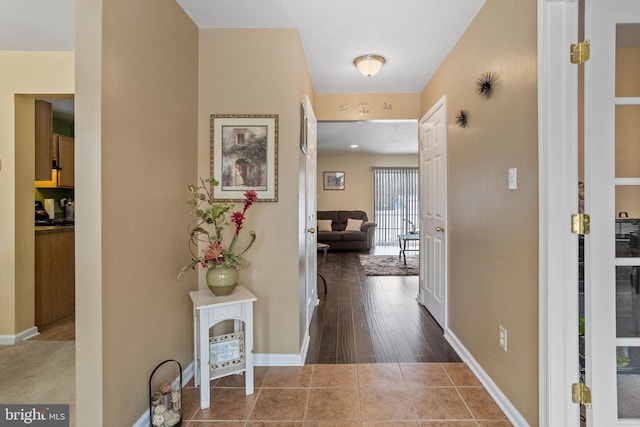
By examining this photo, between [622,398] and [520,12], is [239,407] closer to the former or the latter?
[622,398]

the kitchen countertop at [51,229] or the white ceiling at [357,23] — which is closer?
the white ceiling at [357,23]

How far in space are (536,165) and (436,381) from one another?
1465 mm

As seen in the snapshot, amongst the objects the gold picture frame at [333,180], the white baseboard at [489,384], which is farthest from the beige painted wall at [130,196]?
the gold picture frame at [333,180]

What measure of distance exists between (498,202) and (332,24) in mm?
1649

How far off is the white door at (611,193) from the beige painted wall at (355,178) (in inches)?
281

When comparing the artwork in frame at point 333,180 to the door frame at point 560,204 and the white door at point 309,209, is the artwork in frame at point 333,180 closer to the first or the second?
the white door at point 309,209

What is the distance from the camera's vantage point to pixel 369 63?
2.66 metres

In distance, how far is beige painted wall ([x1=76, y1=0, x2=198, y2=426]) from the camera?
51.3 inches

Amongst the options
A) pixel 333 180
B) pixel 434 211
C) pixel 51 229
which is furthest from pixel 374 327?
pixel 333 180

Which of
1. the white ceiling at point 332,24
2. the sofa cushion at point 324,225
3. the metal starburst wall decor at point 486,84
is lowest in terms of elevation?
the sofa cushion at point 324,225

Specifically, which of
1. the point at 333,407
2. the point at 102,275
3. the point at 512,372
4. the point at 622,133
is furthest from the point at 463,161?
the point at 102,275

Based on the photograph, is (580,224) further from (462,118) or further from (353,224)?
(353,224)

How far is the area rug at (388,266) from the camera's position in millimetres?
5230

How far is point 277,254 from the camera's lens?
2.26 metres
